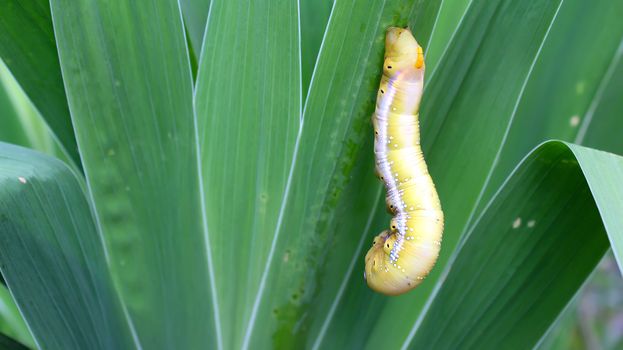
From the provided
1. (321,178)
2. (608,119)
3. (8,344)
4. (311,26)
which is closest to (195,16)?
(311,26)

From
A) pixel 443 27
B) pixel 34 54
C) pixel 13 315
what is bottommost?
pixel 13 315

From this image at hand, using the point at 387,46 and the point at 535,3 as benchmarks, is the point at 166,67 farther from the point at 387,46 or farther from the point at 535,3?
the point at 535,3

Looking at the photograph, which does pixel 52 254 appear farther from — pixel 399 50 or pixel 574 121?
pixel 574 121

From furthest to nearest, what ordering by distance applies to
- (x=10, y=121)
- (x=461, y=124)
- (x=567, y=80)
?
(x=10, y=121) → (x=567, y=80) → (x=461, y=124)

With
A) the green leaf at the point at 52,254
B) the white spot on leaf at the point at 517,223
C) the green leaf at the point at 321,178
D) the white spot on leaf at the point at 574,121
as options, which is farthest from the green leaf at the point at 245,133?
the white spot on leaf at the point at 574,121

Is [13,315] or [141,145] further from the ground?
[141,145]

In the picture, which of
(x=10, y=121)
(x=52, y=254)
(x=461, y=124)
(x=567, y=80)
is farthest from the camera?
(x=10, y=121)

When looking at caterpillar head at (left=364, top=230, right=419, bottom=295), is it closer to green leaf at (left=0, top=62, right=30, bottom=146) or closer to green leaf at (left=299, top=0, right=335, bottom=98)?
green leaf at (left=299, top=0, right=335, bottom=98)
